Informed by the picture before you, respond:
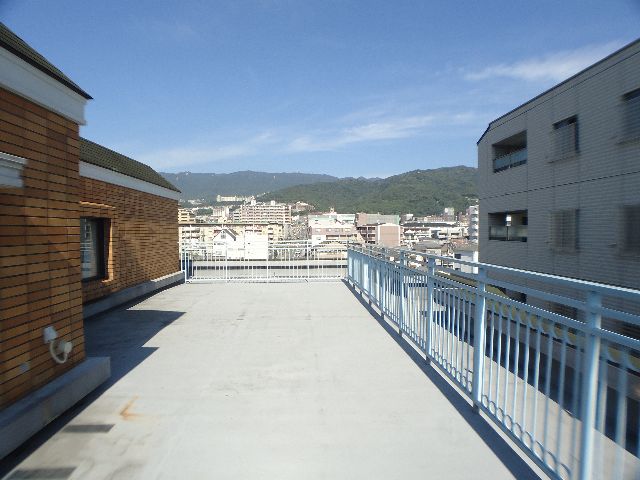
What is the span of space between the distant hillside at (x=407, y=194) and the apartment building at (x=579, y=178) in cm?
12731

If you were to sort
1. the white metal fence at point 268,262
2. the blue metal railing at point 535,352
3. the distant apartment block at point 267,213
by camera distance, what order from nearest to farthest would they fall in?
the blue metal railing at point 535,352, the white metal fence at point 268,262, the distant apartment block at point 267,213

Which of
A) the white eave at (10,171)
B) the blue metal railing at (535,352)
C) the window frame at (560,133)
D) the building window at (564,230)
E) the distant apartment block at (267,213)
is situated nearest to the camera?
the blue metal railing at (535,352)

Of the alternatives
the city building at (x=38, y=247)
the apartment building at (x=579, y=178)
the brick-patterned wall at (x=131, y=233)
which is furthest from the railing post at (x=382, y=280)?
the apartment building at (x=579, y=178)

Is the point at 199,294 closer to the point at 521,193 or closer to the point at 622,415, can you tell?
the point at 622,415

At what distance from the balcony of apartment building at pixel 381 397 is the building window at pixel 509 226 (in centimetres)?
1444

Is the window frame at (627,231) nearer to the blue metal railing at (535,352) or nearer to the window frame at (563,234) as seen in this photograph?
the window frame at (563,234)

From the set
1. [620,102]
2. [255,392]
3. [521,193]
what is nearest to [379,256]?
[255,392]

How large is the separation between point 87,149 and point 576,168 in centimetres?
1471

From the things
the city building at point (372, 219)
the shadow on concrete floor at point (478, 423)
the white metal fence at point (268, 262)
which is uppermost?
the city building at point (372, 219)

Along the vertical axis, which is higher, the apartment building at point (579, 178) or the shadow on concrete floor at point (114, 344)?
the apartment building at point (579, 178)

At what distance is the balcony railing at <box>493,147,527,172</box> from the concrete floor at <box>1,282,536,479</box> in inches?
605

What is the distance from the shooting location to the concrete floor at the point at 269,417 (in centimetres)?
243

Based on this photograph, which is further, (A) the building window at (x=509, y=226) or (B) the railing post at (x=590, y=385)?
(A) the building window at (x=509, y=226)

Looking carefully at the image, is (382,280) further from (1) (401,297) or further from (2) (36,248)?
(2) (36,248)
